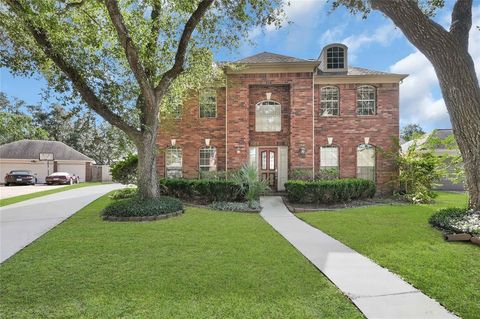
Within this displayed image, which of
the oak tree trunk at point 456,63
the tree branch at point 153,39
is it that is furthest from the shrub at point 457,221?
the tree branch at point 153,39

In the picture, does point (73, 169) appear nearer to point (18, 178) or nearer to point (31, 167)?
point (31, 167)

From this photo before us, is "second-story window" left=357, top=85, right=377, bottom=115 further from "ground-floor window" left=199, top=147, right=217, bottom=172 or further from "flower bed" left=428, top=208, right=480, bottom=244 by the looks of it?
"flower bed" left=428, top=208, right=480, bottom=244

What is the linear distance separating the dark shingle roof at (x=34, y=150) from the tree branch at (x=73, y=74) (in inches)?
1009

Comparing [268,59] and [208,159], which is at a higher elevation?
[268,59]

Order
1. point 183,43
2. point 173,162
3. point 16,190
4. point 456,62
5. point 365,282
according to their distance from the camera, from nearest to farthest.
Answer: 1. point 365,282
2. point 456,62
3. point 183,43
4. point 173,162
5. point 16,190

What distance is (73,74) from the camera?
9.23m

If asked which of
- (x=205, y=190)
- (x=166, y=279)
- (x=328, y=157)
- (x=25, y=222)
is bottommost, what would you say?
(x=25, y=222)

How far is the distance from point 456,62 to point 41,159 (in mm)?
34872

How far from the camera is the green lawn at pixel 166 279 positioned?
129 inches

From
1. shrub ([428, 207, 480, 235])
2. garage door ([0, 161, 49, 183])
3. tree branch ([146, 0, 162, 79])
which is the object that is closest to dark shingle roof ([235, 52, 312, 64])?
tree branch ([146, 0, 162, 79])

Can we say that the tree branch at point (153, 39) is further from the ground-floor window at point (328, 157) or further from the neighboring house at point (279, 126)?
the ground-floor window at point (328, 157)

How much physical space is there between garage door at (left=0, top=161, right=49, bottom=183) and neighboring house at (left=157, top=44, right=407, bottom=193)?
22.5 meters

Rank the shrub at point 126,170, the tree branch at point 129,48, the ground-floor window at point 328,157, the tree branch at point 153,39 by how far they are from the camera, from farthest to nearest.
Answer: the ground-floor window at point 328,157 < the shrub at point 126,170 < the tree branch at point 153,39 < the tree branch at point 129,48

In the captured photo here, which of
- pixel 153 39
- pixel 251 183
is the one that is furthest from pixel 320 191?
pixel 153 39
